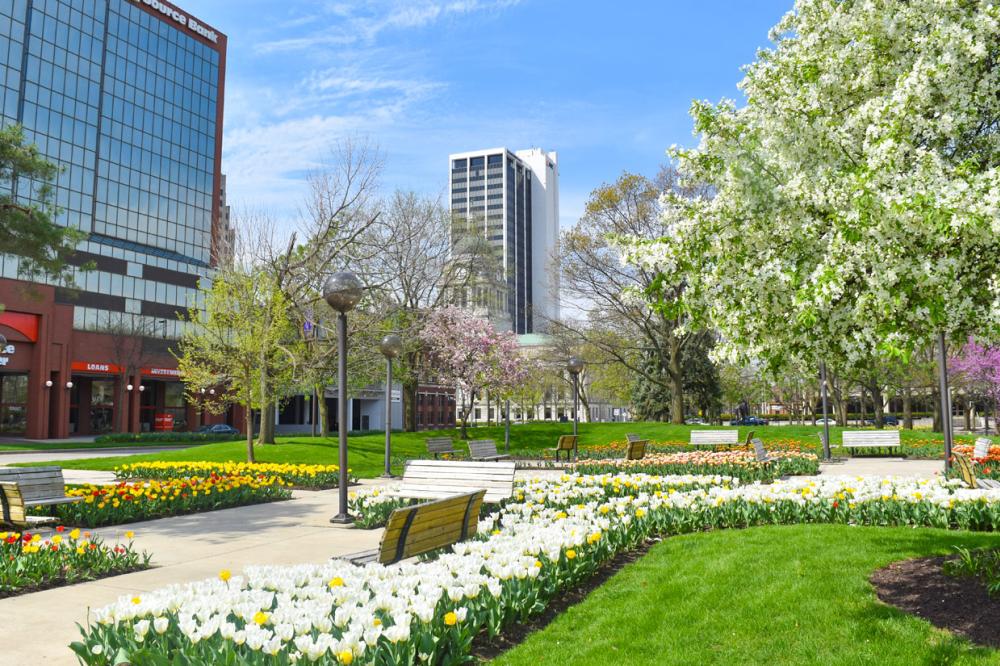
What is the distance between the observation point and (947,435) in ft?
49.1

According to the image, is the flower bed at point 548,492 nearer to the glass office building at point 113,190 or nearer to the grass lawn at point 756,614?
the grass lawn at point 756,614

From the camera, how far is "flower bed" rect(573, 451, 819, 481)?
14.1m

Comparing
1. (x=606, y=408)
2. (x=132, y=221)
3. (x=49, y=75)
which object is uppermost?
(x=49, y=75)

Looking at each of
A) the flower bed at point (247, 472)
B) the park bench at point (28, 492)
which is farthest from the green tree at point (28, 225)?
the park bench at point (28, 492)

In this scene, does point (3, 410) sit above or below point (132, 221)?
below

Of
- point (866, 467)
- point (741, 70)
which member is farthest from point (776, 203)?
point (866, 467)

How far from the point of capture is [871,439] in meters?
21.7

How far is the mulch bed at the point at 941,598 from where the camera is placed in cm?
457

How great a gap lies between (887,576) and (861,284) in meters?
2.65

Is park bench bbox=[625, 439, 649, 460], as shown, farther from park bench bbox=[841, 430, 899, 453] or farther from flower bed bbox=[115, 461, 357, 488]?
park bench bbox=[841, 430, 899, 453]

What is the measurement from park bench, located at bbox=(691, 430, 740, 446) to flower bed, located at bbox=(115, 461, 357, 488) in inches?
494

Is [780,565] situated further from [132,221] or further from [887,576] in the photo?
[132,221]

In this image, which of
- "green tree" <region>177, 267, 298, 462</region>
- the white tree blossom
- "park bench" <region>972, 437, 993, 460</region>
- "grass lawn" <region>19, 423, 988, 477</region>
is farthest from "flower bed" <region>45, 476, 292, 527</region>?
"park bench" <region>972, 437, 993, 460</region>

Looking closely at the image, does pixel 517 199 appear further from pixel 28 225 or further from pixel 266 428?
pixel 28 225
